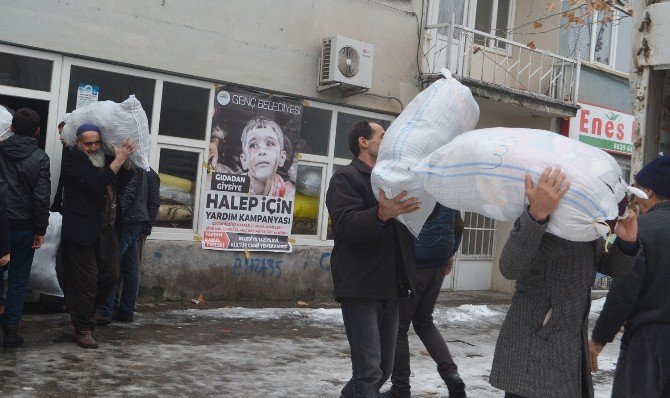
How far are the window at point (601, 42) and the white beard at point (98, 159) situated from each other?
1030 cm

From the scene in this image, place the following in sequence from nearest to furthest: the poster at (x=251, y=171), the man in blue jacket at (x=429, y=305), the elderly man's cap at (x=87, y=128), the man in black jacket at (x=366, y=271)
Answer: the man in black jacket at (x=366, y=271)
the man in blue jacket at (x=429, y=305)
the elderly man's cap at (x=87, y=128)
the poster at (x=251, y=171)

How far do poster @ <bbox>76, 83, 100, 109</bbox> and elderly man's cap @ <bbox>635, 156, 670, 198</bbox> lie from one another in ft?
21.4

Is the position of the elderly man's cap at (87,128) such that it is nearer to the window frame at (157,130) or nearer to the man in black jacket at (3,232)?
the man in black jacket at (3,232)

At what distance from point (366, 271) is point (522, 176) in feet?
4.48

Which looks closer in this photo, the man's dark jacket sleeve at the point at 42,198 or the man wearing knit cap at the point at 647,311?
the man wearing knit cap at the point at 647,311

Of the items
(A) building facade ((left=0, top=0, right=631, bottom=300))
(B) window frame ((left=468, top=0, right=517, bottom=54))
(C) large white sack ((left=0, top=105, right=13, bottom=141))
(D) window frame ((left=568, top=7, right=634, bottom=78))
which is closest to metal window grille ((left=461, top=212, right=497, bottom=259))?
(A) building facade ((left=0, top=0, right=631, bottom=300))

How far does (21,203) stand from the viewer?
6324 millimetres

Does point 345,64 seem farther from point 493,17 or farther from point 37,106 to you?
point 493,17

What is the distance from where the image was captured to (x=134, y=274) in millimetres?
8156

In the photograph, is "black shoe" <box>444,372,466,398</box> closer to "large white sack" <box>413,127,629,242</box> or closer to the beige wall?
"large white sack" <box>413,127,629,242</box>

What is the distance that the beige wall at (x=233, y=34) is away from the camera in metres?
8.52

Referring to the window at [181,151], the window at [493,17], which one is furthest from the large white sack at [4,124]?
the window at [493,17]

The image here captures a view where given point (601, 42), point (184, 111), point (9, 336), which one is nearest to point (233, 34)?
point (184, 111)

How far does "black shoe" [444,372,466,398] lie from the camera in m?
5.80
